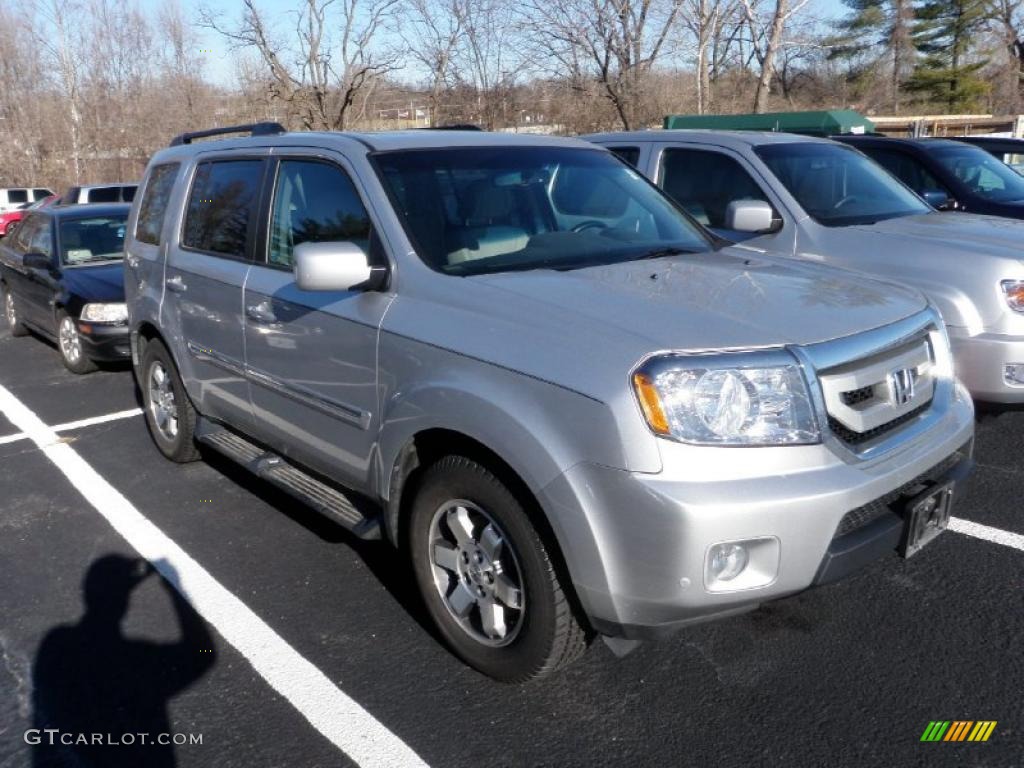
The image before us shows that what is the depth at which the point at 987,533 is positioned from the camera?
4.24 m

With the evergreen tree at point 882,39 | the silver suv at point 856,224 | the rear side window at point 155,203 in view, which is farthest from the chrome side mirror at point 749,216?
the evergreen tree at point 882,39

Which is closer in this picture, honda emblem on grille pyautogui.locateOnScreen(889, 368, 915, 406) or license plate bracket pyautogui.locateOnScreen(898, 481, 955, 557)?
license plate bracket pyautogui.locateOnScreen(898, 481, 955, 557)

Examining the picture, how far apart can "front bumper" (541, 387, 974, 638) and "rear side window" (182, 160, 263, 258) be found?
8.15 feet

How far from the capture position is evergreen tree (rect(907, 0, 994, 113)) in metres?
48.3

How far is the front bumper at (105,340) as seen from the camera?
25.4 ft

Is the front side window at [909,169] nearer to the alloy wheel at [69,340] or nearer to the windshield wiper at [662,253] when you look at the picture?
the windshield wiper at [662,253]

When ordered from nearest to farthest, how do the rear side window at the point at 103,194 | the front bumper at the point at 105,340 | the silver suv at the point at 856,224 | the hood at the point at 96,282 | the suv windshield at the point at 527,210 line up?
1. the suv windshield at the point at 527,210
2. the silver suv at the point at 856,224
3. the front bumper at the point at 105,340
4. the hood at the point at 96,282
5. the rear side window at the point at 103,194

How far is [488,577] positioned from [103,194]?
1816 cm

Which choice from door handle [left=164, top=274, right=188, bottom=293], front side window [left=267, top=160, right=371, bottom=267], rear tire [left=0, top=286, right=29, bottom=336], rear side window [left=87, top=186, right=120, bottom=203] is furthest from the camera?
rear side window [left=87, top=186, right=120, bottom=203]

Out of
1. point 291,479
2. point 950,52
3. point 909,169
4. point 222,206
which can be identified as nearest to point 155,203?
point 222,206

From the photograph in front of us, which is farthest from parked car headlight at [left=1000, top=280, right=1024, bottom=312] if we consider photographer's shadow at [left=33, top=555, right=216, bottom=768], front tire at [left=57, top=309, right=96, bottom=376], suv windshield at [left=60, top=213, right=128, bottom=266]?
suv windshield at [left=60, top=213, right=128, bottom=266]

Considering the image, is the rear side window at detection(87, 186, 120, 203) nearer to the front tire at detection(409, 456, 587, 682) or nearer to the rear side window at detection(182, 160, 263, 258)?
the rear side window at detection(182, 160, 263, 258)

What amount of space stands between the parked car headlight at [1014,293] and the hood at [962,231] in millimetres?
209

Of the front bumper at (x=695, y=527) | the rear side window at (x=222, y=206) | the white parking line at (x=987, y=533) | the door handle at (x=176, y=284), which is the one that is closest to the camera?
the front bumper at (x=695, y=527)
